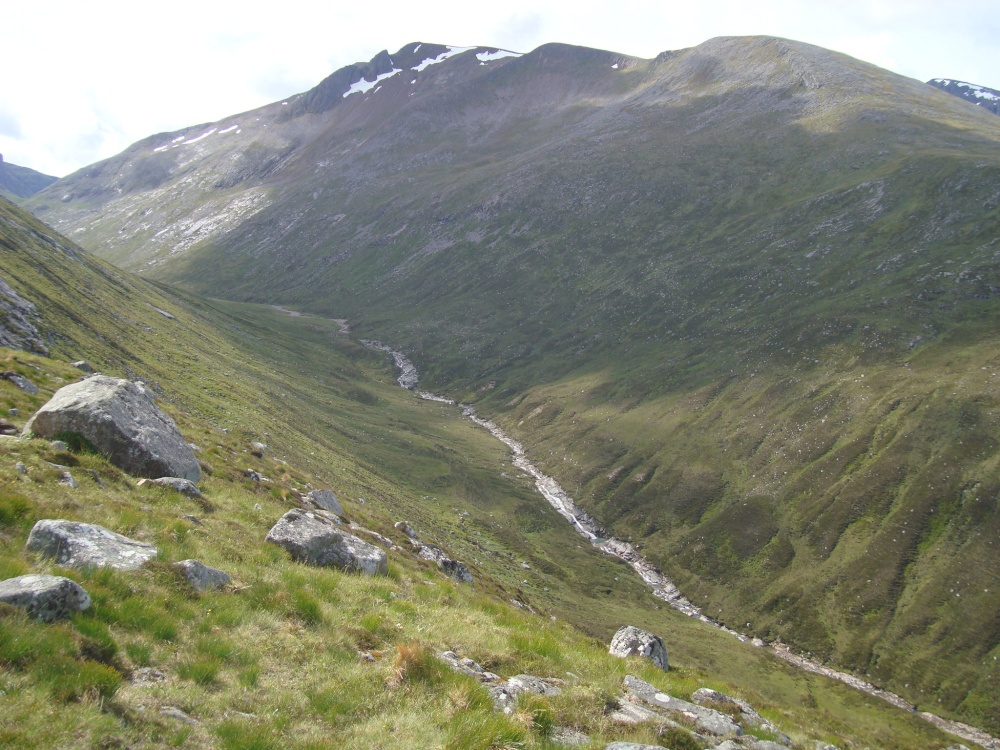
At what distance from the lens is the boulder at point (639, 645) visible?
24094 millimetres

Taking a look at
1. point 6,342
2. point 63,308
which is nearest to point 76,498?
point 6,342

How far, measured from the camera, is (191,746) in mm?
7945

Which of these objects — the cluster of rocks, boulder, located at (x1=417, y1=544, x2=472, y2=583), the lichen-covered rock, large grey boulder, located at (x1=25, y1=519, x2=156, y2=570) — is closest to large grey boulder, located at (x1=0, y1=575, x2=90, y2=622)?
large grey boulder, located at (x1=25, y1=519, x2=156, y2=570)

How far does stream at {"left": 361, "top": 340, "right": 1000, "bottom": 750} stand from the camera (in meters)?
73.8

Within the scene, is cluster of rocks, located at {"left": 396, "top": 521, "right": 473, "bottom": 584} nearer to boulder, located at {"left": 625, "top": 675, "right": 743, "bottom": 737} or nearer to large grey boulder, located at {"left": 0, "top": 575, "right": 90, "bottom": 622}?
boulder, located at {"left": 625, "top": 675, "right": 743, "bottom": 737}

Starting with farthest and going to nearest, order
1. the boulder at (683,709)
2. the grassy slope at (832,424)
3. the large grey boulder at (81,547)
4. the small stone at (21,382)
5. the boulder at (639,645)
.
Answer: the grassy slope at (832,424)
the small stone at (21,382)
the boulder at (639,645)
the boulder at (683,709)
the large grey boulder at (81,547)

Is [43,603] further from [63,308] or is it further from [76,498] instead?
[63,308]

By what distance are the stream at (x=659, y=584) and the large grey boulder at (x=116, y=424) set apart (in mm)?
94338

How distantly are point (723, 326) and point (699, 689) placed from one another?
543ft

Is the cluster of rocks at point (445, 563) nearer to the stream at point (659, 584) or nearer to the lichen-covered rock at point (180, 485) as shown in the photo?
the lichen-covered rock at point (180, 485)

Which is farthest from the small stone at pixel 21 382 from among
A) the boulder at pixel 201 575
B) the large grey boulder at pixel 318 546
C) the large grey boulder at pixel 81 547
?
the boulder at pixel 201 575

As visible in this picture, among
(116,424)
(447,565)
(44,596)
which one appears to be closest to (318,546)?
(116,424)

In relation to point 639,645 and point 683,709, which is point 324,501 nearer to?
point 639,645

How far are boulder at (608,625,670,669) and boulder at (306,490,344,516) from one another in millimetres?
17326
